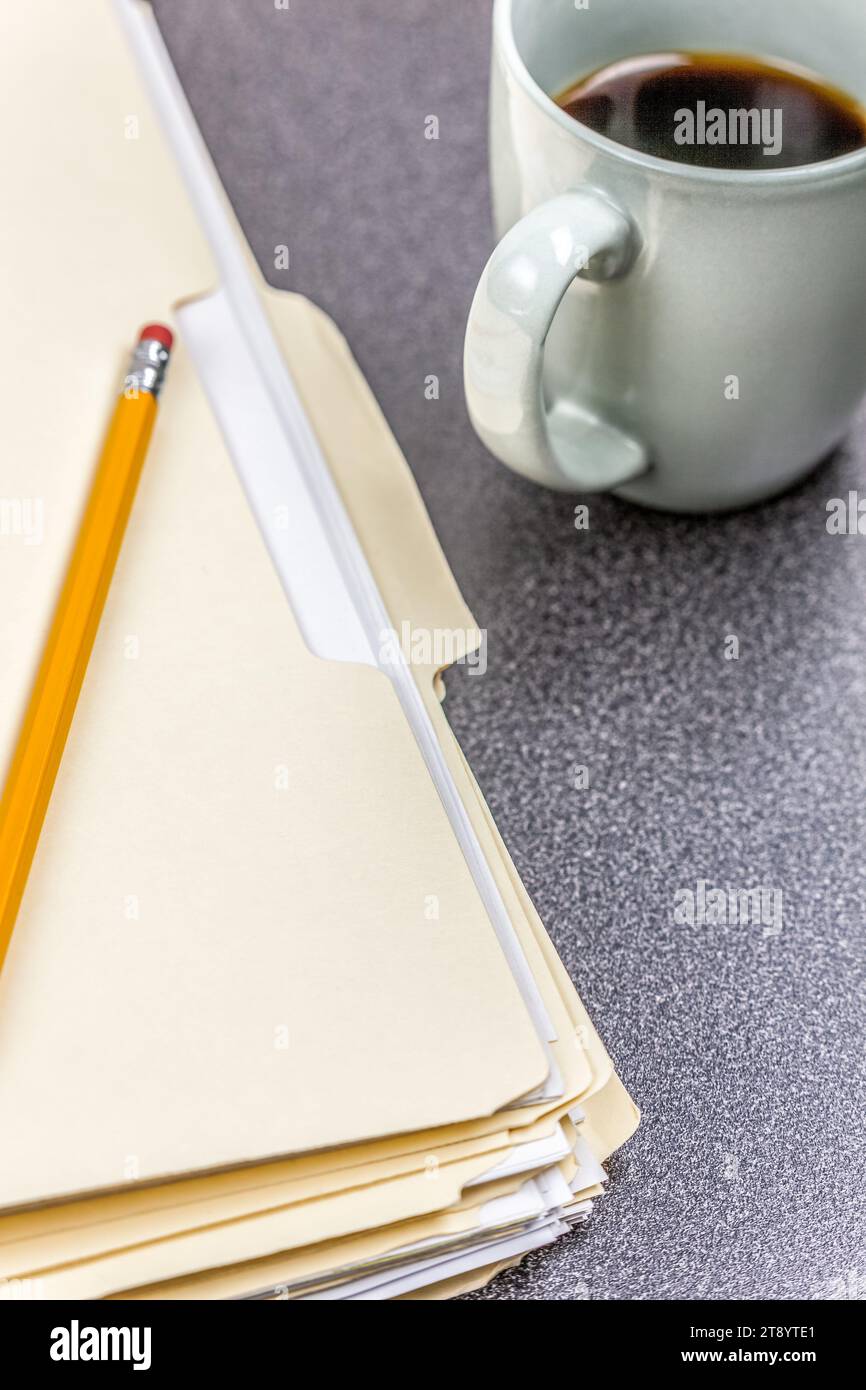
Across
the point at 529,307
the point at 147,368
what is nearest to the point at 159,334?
the point at 147,368

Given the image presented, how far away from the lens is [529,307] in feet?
1.05

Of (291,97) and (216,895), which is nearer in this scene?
(216,895)

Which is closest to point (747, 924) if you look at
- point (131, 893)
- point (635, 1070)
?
point (635, 1070)

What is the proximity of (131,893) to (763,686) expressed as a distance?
21cm

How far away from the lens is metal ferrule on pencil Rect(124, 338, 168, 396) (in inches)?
15.1

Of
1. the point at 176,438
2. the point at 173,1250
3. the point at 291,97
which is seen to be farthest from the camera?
the point at 291,97

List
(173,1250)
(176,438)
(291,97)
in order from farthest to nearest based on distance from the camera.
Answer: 1. (291,97)
2. (176,438)
3. (173,1250)

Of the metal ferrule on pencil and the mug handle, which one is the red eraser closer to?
the metal ferrule on pencil

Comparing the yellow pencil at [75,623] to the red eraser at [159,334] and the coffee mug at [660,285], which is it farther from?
the coffee mug at [660,285]

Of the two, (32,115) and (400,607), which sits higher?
(32,115)

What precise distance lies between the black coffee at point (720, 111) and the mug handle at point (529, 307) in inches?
2.0

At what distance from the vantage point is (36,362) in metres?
0.39

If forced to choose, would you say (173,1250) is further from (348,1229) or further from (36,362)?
(36,362)

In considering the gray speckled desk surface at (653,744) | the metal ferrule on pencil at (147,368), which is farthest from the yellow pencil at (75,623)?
the gray speckled desk surface at (653,744)
